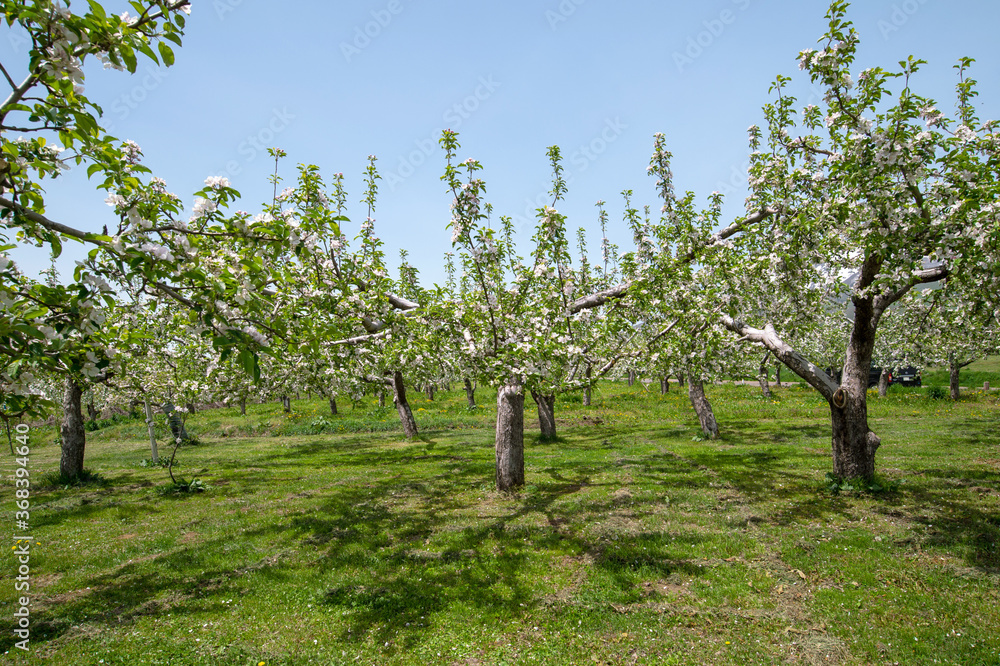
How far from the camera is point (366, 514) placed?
11242 millimetres

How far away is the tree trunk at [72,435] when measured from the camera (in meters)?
15.0

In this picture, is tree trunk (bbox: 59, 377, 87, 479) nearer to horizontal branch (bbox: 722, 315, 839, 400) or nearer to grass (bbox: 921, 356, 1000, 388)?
horizontal branch (bbox: 722, 315, 839, 400)

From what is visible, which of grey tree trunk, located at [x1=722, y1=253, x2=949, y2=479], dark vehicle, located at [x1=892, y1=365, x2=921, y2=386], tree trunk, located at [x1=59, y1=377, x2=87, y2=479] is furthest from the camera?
dark vehicle, located at [x1=892, y1=365, x2=921, y2=386]

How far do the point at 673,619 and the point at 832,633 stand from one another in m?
1.79

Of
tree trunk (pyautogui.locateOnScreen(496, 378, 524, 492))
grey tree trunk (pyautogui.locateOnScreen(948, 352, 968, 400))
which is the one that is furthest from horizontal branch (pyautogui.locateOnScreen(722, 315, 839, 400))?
grey tree trunk (pyautogui.locateOnScreen(948, 352, 968, 400))

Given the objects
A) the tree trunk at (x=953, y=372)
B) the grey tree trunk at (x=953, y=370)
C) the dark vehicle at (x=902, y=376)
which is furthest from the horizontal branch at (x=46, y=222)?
the dark vehicle at (x=902, y=376)

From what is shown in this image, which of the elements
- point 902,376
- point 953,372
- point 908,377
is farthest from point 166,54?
point 908,377

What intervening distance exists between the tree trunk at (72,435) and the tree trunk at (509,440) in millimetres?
12903

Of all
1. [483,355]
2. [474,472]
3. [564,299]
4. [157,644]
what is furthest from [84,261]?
[474,472]

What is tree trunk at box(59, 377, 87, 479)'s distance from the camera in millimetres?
14977

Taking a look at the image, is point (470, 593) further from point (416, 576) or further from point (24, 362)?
point (24, 362)

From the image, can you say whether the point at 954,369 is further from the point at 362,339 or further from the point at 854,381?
the point at 362,339

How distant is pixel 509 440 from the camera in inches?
487

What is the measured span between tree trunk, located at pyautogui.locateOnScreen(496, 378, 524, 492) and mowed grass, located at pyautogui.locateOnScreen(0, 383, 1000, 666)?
56 centimetres
